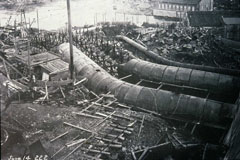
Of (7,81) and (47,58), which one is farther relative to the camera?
(47,58)

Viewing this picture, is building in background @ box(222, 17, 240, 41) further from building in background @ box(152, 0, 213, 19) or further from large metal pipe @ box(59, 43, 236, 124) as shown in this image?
building in background @ box(152, 0, 213, 19)

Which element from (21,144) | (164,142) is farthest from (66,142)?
(164,142)

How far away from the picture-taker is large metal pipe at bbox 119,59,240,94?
18.9 metres

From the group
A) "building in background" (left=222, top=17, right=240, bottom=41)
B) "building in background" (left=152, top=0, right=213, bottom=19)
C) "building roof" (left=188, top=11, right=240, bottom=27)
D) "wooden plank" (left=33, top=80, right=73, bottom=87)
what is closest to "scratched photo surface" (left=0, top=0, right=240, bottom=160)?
"wooden plank" (left=33, top=80, right=73, bottom=87)

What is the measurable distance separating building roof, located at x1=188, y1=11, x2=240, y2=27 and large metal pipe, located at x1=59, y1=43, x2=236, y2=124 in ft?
85.9

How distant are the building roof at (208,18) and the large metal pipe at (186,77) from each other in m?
21.7

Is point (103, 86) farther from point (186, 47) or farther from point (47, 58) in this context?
point (186, 47)

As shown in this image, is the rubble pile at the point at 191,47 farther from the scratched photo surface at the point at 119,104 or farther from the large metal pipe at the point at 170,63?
the large metal pipe at the point at 170,63

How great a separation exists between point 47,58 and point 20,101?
618 centimetres

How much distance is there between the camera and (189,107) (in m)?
16.0

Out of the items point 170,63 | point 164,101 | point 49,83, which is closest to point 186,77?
point 164,101

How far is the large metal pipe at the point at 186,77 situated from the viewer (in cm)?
1887

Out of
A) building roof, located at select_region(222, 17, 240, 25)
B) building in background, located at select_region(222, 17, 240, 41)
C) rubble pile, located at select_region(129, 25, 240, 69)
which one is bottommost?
rubble pile, located at select_region(129, 25, 240, 69)

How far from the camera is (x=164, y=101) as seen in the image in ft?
54.6
